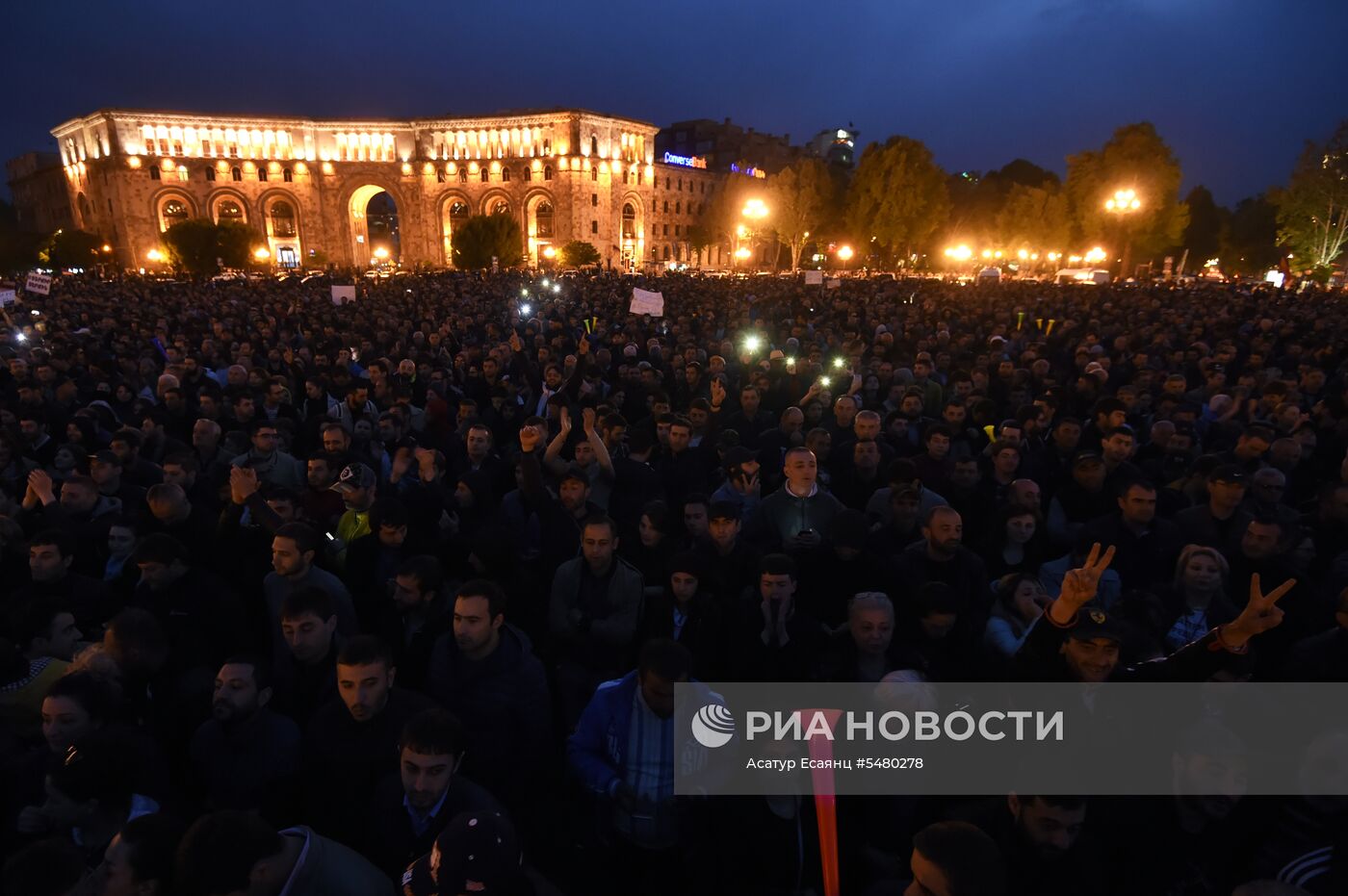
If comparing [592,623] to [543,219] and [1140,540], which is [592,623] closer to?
[1140,540]

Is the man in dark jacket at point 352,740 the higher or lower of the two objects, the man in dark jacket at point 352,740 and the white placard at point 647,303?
Answer: the lower

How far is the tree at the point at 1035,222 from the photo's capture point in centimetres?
5594

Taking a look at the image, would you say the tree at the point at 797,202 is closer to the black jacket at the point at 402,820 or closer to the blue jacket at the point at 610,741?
the blue jacket at the point at 610,741

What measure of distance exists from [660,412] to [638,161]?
7969 centimetres

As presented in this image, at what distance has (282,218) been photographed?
258 feet

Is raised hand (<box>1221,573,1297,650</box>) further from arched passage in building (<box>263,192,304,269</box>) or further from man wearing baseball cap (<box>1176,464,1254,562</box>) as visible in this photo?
arched passage in building (<box>263,192,304,269</box>)

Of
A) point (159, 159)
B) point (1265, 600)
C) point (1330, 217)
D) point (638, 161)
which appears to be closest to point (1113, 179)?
point (1330, 217)

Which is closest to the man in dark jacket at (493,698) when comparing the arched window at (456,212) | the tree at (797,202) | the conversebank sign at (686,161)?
the tree at (797,202)

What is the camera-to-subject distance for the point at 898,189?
191 ft

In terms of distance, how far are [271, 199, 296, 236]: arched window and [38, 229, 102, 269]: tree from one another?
1896cm

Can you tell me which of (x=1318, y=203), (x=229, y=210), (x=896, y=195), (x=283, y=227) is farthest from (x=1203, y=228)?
(x=229, y=210)

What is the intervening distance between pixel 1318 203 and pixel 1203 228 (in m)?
50.1

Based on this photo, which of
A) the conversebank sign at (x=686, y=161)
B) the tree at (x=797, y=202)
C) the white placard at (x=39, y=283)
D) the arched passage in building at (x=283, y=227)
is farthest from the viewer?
the conversebank sign at (x=686, y=161)

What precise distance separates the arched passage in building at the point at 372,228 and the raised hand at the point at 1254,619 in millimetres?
89207
